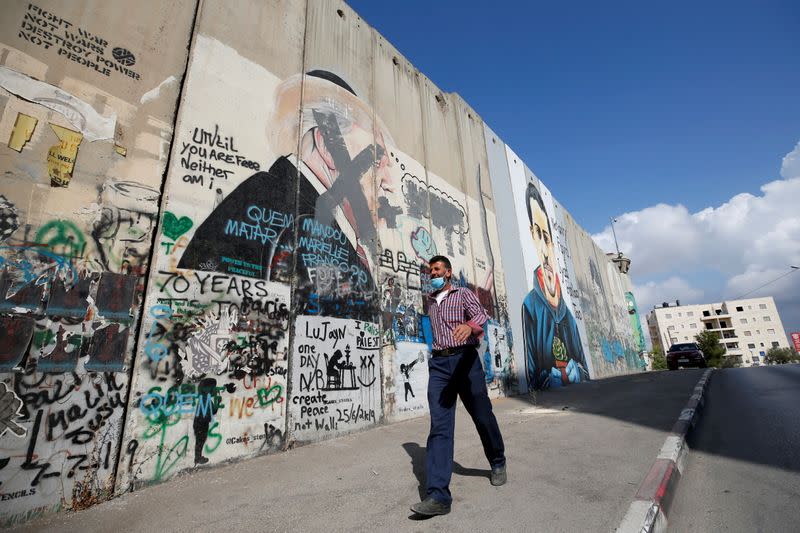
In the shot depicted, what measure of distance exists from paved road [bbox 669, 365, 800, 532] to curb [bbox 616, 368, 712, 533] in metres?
0.09

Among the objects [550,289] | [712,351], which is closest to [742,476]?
[550,289]

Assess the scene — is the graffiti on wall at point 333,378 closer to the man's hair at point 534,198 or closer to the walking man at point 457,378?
the walking man at point 457,378

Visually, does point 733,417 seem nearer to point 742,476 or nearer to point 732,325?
point 742,476

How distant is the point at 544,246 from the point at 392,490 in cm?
1365

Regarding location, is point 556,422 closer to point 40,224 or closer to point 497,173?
point 40,224

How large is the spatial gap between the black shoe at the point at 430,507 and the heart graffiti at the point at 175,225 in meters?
3.48

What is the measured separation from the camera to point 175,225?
13.1 ft

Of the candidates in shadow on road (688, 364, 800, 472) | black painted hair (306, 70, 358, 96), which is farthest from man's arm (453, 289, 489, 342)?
black painted hair (306, 70, 358, 96)

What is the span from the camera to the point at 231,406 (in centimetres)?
404

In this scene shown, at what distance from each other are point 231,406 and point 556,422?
4.42 m

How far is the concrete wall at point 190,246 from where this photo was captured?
3.11m

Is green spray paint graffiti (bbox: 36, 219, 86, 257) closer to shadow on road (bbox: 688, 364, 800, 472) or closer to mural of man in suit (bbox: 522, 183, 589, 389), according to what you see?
shadow on road (bbox: 688, 364, 800, 472)

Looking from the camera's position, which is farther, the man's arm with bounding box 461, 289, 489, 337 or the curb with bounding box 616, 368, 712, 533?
the man's arm with bounding box 461, 289, 489, 337

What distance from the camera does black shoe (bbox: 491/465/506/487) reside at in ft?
9.52
